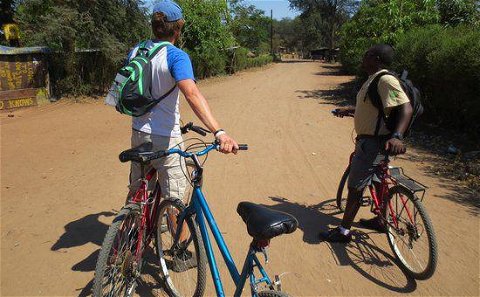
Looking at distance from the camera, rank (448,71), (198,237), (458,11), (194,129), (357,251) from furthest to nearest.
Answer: (458,11) → (448,71) → (357,251) → (194,129) → (198,237)

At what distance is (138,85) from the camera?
302 cm

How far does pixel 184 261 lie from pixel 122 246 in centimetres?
64

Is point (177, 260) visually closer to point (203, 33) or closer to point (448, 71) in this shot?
point (448, 71)

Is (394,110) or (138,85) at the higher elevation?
(138,85)

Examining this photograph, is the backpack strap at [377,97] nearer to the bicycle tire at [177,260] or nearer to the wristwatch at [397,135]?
the wristwatch at [397,135]

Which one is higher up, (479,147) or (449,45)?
(449,45)

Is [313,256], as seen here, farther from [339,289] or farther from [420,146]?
[420,146]

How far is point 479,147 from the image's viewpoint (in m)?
7.35

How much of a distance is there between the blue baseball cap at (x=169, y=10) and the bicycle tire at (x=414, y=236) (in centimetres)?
237

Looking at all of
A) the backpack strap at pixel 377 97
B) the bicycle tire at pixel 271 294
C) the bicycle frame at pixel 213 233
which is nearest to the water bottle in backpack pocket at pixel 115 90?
the bicycle frame at pixel 213 233

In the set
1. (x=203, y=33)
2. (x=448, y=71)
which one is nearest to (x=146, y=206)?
(x=448, y=71)

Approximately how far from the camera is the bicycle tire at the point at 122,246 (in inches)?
102

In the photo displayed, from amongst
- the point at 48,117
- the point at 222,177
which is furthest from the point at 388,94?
the point at 48,117

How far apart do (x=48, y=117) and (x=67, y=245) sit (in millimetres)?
8123
